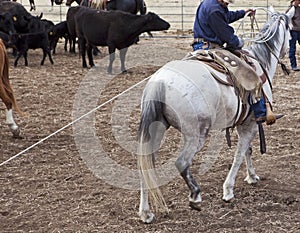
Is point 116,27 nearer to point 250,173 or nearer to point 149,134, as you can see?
point 250,173

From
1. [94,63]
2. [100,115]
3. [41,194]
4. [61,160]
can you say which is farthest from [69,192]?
[94,63]

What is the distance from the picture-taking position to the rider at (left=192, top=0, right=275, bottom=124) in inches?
205

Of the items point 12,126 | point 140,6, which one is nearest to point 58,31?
point 140,6

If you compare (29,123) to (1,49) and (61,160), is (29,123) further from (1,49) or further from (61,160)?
(61,160)

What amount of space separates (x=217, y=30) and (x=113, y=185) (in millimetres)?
1699

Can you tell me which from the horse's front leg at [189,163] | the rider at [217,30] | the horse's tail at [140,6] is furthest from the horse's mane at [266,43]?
the horse's tail at [140,6]

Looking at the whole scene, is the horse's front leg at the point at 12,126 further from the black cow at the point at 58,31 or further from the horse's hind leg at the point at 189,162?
the black cow at the point at 58,31

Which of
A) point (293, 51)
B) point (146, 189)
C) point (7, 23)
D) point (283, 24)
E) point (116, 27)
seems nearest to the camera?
point (146, 189)

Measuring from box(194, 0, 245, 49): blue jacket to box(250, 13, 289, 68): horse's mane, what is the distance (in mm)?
387

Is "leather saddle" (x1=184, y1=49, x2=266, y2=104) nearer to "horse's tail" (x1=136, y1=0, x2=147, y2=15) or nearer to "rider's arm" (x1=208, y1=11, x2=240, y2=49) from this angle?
"rider's arm" (x1=208, y1=11, x2=240, y2=49)

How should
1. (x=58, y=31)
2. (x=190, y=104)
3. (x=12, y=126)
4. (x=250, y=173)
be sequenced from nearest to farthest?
(x=190, y=104) < (x=250, y=173) < (x=12, y=126) < (x=58, y=31)

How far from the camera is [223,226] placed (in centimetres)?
470

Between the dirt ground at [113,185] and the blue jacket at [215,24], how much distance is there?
1332 mm

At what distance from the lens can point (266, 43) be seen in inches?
224
